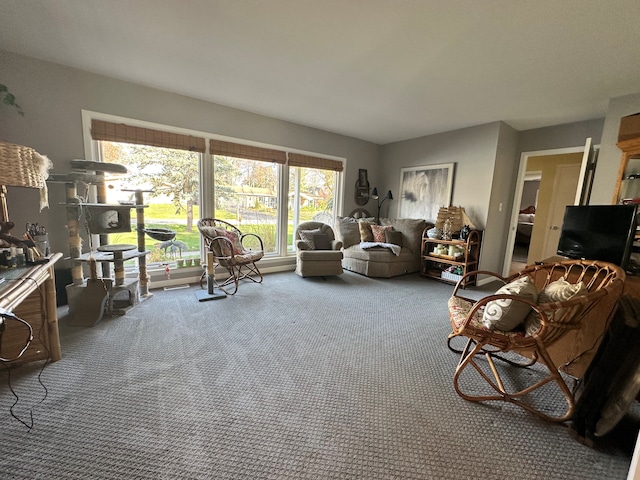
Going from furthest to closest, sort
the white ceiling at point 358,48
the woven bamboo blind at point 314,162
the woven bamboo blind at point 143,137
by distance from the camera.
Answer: the woven bamboo blind at point 314,162, the woven bamboo blind at point 143,137, the white ceiling at point 358,48

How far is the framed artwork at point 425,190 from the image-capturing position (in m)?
4.19

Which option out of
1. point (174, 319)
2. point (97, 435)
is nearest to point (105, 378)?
point (97, 435)

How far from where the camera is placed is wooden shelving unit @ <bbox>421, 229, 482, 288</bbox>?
3.67 meters

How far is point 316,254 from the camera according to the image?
12.3ft

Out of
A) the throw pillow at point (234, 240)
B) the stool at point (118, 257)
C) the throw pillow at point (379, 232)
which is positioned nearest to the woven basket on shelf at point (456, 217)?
the throw pillow at point (379, 232)

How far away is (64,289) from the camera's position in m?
2.60

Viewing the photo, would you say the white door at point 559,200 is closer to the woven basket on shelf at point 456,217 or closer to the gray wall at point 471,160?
the gray wall at point 471,160

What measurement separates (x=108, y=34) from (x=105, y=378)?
99.6 inches

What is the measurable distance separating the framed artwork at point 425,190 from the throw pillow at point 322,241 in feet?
5.94

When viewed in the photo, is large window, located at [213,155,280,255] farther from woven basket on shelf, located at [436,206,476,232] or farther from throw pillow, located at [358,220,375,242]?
woven basket on shelf, located at [436,206,476,232]

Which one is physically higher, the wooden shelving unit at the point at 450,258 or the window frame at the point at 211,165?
the window frame at the point at 211,165

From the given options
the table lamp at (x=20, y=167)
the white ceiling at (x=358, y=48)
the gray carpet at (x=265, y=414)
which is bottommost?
the gray carpet at (x=265, y=414)

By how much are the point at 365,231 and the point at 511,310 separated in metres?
3.08

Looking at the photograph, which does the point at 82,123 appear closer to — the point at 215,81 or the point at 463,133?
the point at 215,81
